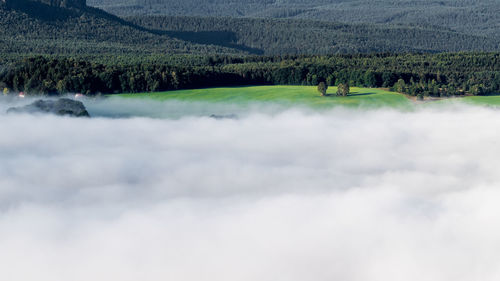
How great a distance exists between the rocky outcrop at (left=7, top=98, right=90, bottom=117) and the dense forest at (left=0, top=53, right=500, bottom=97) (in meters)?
10.0

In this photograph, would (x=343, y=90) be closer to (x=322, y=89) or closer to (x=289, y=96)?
(x=322, y=89)

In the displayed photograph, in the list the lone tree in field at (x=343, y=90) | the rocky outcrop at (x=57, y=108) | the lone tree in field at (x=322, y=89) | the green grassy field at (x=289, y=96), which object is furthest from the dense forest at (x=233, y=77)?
the lone tree in field at (x=322, y=89)

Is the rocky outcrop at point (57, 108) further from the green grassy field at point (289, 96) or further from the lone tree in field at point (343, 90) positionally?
the lone tree in field at point (343, 90)

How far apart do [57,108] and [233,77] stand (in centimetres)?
4524

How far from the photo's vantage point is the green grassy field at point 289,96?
146625mm

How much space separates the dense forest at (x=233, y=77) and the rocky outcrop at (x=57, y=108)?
32.8ft

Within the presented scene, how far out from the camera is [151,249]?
73.6 m

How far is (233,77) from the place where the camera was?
172875mm

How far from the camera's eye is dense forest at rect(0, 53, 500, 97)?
500 ft

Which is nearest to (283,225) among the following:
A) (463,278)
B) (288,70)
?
(463,278)

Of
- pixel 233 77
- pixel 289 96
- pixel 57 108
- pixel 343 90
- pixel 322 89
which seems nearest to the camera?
pixel 57 108

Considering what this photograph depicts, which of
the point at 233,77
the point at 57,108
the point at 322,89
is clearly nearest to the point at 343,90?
the point at 322,89

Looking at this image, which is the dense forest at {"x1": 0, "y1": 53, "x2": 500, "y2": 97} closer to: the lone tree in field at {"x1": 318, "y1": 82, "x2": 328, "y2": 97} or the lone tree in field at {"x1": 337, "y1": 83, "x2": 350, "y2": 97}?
the lone tree in field at {"x1": 337, "y1": 83, "x2": 350, "y2": 97}

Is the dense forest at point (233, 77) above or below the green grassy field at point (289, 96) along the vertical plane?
above
